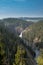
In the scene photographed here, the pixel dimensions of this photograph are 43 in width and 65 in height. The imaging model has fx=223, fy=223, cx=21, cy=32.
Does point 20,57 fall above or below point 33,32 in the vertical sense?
above

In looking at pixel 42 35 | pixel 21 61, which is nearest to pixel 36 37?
pixel 42 35

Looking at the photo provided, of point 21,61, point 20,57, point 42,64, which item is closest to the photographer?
point 42,64

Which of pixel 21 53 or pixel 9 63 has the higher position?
pixel 21 53

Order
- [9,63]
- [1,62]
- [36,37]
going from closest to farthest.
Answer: [1,62], [9,63], [36,37]

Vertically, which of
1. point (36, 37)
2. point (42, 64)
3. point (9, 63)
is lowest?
point (36, 37)

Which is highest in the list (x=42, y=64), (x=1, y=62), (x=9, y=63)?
(x=42, y=64)

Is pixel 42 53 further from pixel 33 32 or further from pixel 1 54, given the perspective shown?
pixel 33 32

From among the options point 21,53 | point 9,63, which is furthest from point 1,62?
point 9,63

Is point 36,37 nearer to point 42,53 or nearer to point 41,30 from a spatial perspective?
point 41,30

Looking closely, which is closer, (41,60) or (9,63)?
(41,60)

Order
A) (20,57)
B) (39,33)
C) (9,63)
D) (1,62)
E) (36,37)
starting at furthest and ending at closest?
(39,33) < (36,37) < (9,63) < (1,62) < (20,57)
